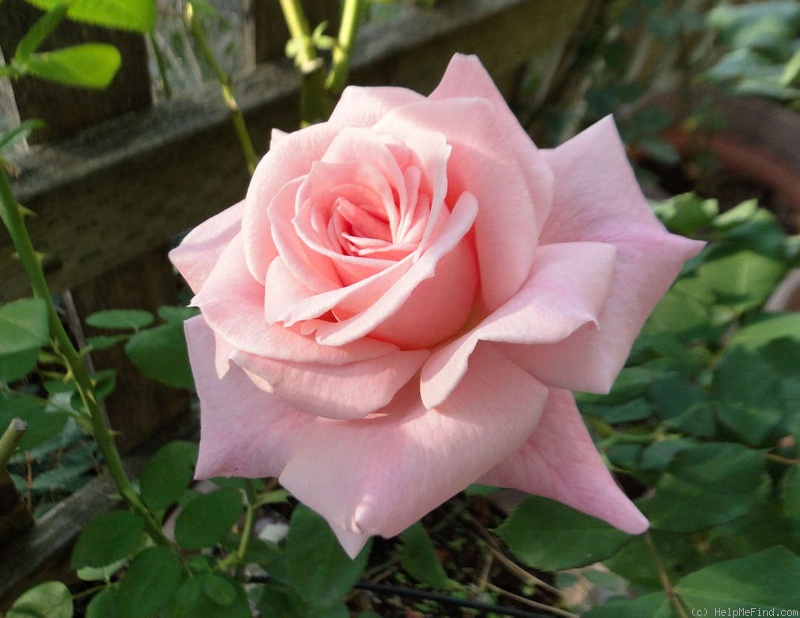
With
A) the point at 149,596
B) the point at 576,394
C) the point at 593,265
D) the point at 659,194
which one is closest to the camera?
the point at 593,265

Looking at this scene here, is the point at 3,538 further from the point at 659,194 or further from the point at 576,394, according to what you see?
the point at 659,194

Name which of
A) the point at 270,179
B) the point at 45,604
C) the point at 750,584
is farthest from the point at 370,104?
the point at 45,604

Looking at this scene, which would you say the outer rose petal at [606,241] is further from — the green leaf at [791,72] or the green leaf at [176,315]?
the green leaf at [791,72]

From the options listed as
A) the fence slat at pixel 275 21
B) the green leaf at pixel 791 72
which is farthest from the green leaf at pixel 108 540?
the green leaf at pixel 791 72

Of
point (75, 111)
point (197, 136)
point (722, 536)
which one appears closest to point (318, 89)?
point (197, 136)

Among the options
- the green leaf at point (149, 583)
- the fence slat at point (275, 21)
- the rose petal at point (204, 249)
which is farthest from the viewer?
the fence slat at point (275, 21)

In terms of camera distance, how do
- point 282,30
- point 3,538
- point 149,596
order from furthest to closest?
1. point 282,30
2. point 3,538
3. point 149,596

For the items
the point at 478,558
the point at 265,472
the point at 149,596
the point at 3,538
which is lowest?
the point at 478,558
